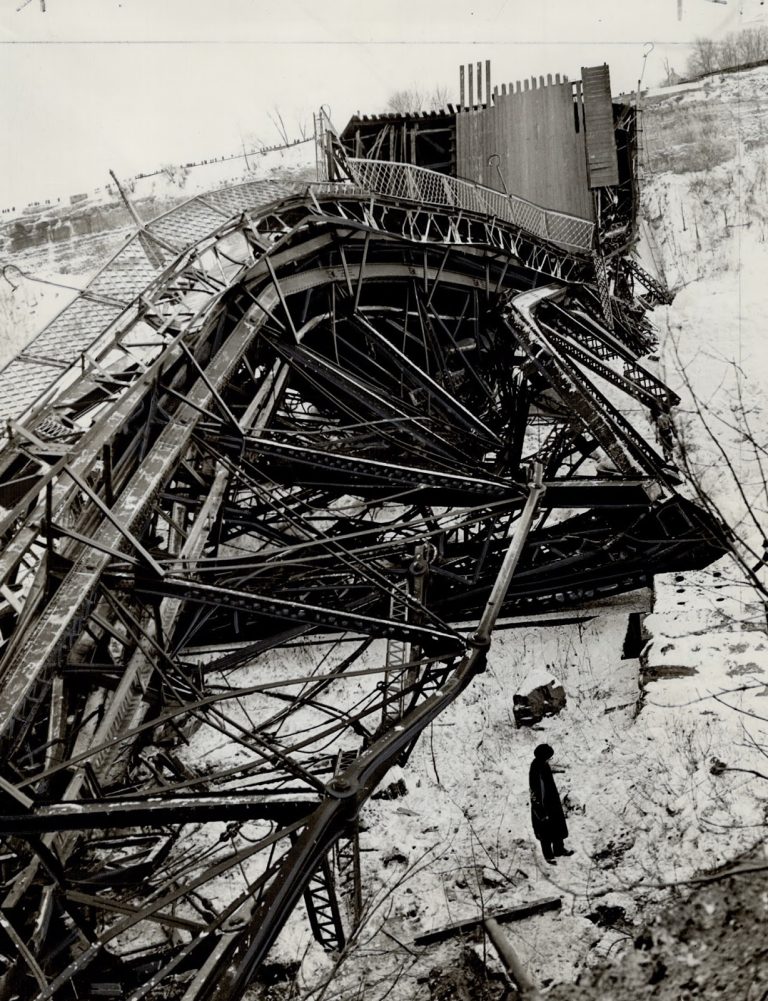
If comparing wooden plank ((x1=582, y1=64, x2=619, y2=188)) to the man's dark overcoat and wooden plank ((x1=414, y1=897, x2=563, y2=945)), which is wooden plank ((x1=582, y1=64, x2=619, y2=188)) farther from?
wooden plank ((x1=414, y1=897, x2=563, y2=945))

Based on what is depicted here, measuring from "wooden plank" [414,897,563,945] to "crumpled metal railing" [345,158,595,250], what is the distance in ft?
34.8

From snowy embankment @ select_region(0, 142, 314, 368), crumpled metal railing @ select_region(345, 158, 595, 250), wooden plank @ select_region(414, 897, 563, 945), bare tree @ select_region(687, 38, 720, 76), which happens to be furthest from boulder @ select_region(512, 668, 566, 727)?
bare tree @ select_region(687, 38, 720, 76)

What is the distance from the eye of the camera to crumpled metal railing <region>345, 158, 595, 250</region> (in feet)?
47.0

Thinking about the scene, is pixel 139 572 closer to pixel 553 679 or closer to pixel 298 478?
pixel 298 478

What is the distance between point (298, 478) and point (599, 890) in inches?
207

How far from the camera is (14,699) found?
4887mm

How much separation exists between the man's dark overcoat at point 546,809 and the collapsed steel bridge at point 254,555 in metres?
1.30

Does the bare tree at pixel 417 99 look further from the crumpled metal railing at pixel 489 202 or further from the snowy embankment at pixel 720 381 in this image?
the crumpled metal railing at pixel 489 202

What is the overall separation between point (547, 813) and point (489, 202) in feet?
36.9

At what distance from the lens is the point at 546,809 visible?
7.34 meters

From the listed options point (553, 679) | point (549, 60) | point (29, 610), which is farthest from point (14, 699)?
point (549, 60)

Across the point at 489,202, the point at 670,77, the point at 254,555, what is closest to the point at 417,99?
the point at 670,77

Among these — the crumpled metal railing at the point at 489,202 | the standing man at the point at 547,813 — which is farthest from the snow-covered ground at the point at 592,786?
the crumpled metal railing at the point at 489,202

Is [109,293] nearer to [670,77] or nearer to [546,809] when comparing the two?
[546,809]
